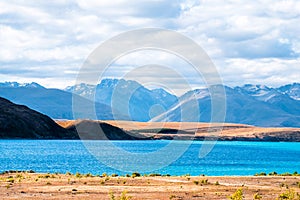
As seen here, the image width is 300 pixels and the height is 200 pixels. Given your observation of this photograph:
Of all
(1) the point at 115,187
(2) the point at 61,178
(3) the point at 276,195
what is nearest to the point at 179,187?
(1) the point at 115,187

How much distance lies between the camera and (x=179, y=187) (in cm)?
5397

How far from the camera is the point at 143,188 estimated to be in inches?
2066

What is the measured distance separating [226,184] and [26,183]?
68.4 ft

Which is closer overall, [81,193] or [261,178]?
[81,193]

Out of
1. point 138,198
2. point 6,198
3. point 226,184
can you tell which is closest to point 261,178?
point 226,184

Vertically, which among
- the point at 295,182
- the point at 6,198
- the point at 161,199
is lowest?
the point at 6,198

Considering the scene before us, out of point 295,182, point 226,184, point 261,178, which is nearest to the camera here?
point 226,184

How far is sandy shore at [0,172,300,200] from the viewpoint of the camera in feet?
152

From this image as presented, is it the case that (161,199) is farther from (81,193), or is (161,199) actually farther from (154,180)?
(154,180)

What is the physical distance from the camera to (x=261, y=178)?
6662 centimetres

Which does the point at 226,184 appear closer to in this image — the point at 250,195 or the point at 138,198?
the point at 250,195

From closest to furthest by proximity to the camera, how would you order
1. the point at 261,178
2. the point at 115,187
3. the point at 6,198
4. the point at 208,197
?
the point at 6,198
the point at 208,197
the point at 115,187
the point at 261,178

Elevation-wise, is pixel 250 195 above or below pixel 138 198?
above

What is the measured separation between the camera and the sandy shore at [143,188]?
152ft
